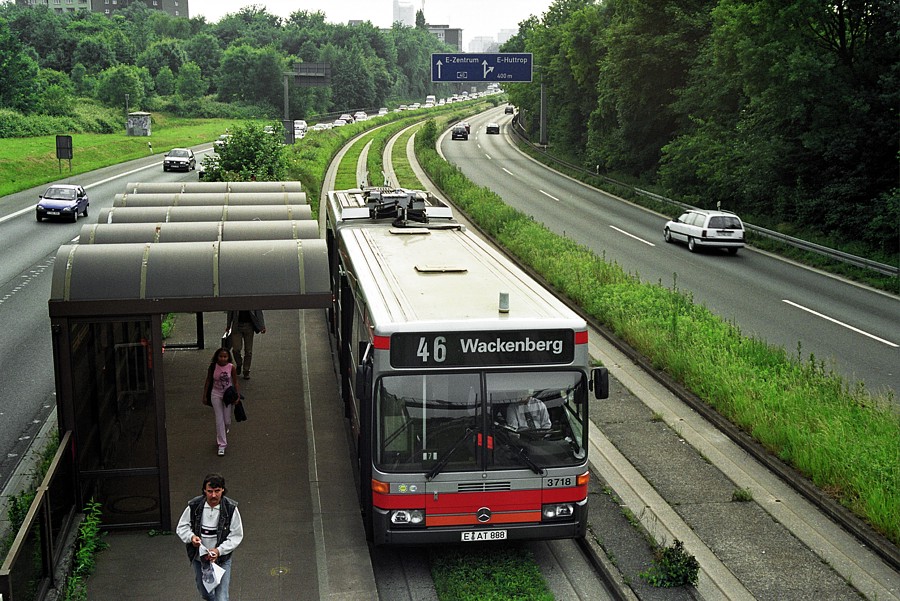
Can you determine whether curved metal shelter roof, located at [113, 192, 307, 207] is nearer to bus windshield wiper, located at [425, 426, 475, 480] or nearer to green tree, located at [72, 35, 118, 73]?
bus windshield wiper, located at [425, 426, 475, 480]

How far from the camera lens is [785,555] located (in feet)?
35.1

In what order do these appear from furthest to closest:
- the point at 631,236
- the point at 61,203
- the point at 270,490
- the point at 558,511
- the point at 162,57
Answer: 1. the point at 162,57
2. the point at 61,203
3. the point at 631,236
4. the point at 270,490
5. the point at 558,511

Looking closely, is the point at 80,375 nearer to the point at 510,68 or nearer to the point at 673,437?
the point at 673,437

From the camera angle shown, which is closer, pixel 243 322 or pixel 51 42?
pixel 243 322

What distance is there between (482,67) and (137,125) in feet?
203

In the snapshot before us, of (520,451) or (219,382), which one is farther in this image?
(219,382)

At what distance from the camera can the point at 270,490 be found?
1252 cm

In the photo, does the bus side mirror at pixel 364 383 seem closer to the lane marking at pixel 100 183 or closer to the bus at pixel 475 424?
the bus at pixel 475 424

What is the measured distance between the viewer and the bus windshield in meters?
9.70

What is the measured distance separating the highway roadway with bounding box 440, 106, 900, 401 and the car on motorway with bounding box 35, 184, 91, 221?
2037 cm

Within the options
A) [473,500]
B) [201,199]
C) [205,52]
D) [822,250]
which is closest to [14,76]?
[205,52]

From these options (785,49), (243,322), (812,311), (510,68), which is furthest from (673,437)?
(510,68)

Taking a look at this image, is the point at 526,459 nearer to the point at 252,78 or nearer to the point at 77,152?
the point at 77,152

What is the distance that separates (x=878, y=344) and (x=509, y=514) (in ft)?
49.4
